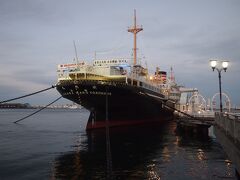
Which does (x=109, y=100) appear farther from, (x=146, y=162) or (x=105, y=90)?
(x=146, y=162)

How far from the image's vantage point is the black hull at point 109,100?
1730 inches

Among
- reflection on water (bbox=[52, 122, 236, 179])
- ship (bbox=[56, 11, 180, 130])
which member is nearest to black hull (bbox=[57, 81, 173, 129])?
ship (bbox=[56, 11, 180, 130])

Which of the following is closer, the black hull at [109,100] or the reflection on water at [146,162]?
the reflection on water at [146,162]

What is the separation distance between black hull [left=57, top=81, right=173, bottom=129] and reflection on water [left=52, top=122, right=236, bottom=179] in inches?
394

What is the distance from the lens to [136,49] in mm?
63938

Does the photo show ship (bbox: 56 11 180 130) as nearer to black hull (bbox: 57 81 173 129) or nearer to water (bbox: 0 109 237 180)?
black hull (bbox: 57 81 173 129)

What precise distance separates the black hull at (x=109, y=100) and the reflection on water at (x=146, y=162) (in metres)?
10.0

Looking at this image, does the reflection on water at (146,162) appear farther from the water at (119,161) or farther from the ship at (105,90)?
the ship at (105,90)

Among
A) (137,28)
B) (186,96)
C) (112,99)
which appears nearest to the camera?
(112,99)

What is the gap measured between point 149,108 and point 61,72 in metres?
18.7

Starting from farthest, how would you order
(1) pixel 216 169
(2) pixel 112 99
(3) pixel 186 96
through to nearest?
(3) pixel 186 96
(2) pixel 112 99
(1) pixel 216 169

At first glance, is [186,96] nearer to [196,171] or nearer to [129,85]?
[129,85]

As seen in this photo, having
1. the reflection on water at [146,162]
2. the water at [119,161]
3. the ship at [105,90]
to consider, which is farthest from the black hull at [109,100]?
the water at [119,161]

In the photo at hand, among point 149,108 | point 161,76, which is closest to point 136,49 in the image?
point 149,108
